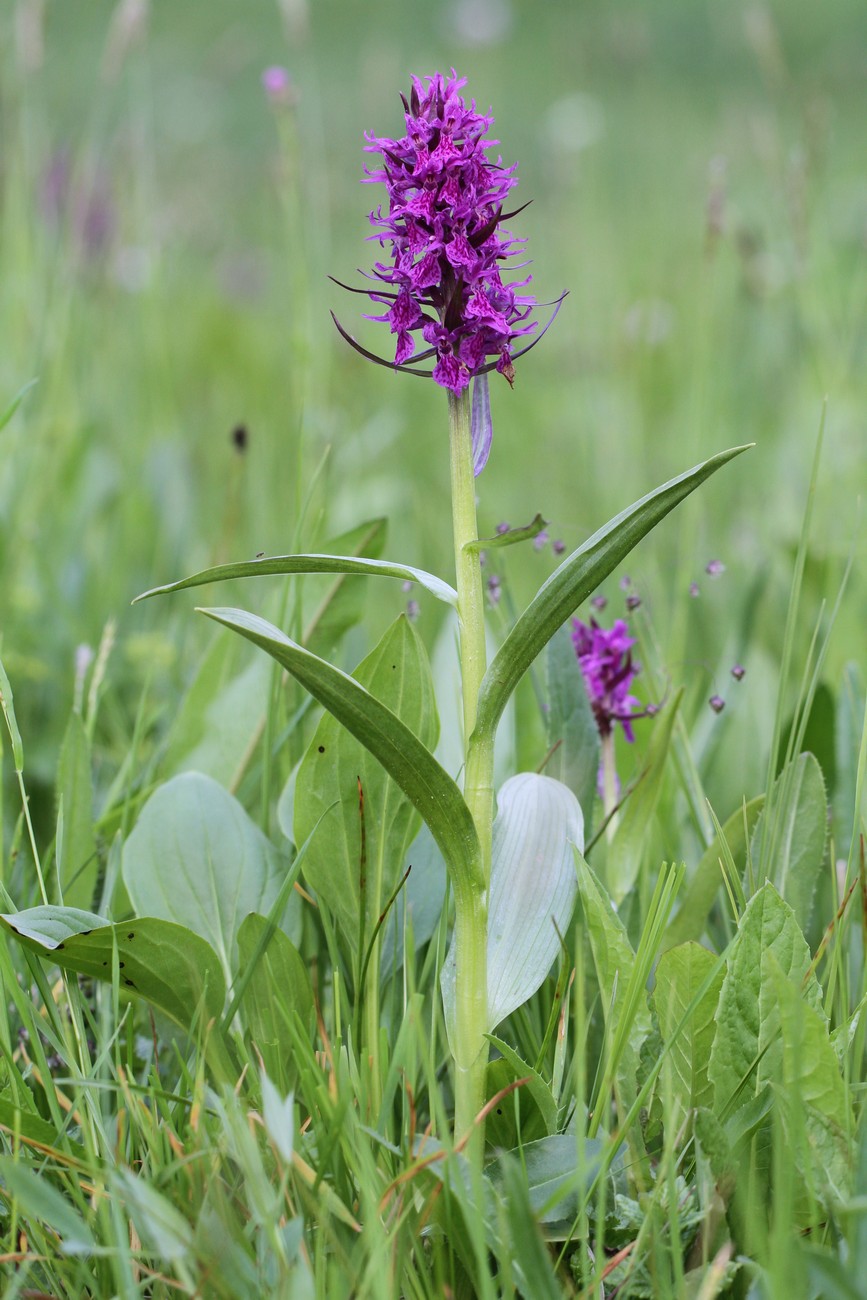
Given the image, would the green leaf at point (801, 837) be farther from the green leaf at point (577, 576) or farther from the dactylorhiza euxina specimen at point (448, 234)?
the dactylorhiza euxina specimen at point (448, 234)

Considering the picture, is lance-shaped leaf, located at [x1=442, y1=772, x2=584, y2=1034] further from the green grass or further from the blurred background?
the blurred background

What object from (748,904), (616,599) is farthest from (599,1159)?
(616,599)

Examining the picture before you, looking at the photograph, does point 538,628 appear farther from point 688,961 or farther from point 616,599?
point 616,599

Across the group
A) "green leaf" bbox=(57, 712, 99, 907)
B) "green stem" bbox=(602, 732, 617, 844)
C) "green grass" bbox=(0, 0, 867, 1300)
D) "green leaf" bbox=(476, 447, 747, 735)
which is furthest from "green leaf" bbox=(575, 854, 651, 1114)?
"green leaf" bbox=(57, 712, 99, 907)

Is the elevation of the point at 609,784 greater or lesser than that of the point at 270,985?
greater

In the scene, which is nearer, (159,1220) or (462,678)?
(159,1220)

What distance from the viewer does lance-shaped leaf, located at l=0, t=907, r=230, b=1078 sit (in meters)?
1.01

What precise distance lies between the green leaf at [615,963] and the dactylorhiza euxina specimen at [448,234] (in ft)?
1.53

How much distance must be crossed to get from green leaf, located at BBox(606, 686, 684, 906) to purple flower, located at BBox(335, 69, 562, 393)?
0.46 metres

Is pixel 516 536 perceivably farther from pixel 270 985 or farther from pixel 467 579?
pixel 270 985

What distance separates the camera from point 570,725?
1313 mm

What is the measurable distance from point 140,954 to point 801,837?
702 millimetres

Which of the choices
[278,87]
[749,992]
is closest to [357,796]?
[749,992]

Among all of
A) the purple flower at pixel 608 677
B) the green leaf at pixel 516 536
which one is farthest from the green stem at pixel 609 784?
the green leaf at pixel 516 536
